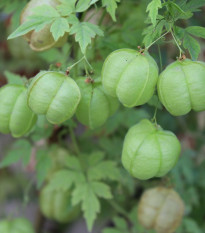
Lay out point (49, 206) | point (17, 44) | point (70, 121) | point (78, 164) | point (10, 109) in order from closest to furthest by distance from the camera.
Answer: point (10, 109), point (70, 121), point (78, 164), point (49, 206), point (17, 44)

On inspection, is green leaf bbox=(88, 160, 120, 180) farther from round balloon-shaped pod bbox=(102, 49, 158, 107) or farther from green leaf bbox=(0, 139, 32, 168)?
round balloon-shaped pod bbox=(102, 49, 158, 107)

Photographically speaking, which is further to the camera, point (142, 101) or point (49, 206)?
point (49, 206)

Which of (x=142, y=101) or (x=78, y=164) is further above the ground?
(x=142, y=101)

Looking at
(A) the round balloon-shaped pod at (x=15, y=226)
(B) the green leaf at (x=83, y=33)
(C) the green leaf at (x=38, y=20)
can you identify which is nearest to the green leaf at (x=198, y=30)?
(B) the green leaf at (x=83, y=33)

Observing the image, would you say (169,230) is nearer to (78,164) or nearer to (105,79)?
(78,164)

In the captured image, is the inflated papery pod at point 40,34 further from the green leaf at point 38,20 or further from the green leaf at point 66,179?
the green leaf at point 66,179

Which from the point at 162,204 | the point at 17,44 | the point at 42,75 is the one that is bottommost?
the point at 162,204

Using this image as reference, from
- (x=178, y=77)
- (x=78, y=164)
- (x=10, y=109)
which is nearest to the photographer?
(x=178, y=77)

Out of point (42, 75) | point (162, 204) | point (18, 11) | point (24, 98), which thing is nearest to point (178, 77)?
point (42, 75)
